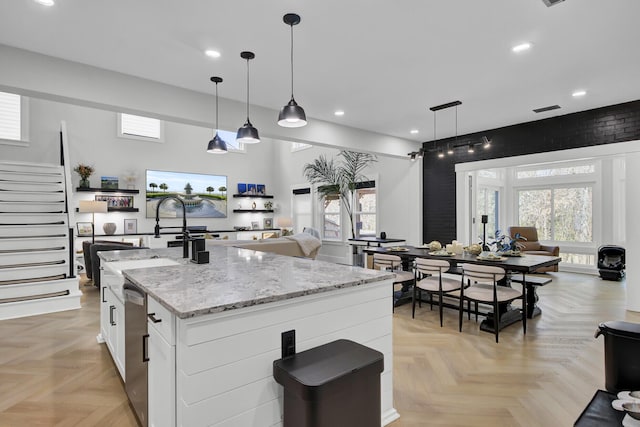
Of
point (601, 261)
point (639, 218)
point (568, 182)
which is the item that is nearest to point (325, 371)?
point (639, 218)

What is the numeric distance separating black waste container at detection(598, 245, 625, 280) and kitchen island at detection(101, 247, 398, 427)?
21.2 feet

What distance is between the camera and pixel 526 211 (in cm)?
831

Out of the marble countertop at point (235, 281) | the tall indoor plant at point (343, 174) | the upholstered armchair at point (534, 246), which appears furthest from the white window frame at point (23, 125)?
the upholstered armchair at point (534, 246)

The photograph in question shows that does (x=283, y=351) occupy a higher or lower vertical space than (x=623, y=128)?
lower

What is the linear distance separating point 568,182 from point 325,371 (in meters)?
8.33

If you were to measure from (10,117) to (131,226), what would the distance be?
3.11 m

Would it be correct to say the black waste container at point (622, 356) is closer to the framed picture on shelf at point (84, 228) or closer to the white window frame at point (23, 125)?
the framed picture on shelf at point (84, 228)

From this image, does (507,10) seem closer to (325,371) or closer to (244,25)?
(244,25)

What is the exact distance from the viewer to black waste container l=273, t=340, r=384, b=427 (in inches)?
50.9

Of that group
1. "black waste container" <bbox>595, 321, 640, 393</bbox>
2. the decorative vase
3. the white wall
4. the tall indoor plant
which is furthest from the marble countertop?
the decorative vase

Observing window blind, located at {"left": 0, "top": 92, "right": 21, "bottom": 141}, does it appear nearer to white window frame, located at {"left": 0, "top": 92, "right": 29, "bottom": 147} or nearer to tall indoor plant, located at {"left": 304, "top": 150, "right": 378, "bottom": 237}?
white window frame, located at {"left": 0, "top": 92, "right": 29, "bottom": 147}

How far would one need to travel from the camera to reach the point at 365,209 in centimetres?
842

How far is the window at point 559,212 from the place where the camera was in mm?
7285

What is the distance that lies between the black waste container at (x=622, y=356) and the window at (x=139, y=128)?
909 centimetres
